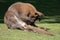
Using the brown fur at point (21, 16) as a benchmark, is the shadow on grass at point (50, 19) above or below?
below

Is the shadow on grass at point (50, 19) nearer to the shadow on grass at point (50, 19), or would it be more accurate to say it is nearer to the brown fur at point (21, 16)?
the shadow on grass at point (50, 19)

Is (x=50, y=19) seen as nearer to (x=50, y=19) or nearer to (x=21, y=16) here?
(x=50, y=19)

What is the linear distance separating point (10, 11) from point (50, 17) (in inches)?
135

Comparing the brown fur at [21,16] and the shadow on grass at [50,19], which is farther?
the shadow on grass at [50,19]

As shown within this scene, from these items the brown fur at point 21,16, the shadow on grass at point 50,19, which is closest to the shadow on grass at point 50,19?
the shadow on grass at point 50,19

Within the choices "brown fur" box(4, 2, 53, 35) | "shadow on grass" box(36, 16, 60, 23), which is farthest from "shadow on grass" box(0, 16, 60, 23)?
"brown fur" box(4, 2, 53, 35)

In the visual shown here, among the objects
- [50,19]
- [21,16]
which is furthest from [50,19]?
[21,16]

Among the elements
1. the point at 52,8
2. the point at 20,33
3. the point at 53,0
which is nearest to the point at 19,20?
the point at 20,33

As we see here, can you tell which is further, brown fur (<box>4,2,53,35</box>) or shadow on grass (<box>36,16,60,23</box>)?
shadow on grass (<box>36,16,60,23</box>)

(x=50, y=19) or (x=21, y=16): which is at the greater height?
(x=21, y=16)

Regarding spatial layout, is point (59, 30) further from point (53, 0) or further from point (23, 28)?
point (53, 0)

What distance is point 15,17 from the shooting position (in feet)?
28.9

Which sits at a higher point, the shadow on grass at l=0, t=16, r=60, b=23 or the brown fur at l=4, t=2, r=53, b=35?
the brown fur at l=4, t=2, r=53, b=35

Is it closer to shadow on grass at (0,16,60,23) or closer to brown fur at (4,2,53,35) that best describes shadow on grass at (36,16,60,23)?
shadow on grass at (0,16,60,23)
